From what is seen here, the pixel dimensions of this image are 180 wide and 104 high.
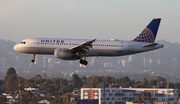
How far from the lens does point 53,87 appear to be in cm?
15650

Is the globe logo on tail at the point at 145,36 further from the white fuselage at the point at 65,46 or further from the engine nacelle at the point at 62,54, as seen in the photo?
the engine nacelle at the point at 62,54

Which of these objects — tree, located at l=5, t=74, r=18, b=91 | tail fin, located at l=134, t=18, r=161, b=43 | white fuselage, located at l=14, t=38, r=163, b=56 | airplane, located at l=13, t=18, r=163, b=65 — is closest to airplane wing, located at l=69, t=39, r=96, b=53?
airplane, located at l=13, t=18, r=163, b=65

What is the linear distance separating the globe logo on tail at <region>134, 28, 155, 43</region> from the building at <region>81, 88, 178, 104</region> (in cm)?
4603

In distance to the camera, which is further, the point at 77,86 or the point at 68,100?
the point at 77,86

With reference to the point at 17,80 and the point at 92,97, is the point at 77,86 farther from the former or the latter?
the point at 92,97

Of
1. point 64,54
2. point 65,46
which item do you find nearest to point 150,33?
point 65,46

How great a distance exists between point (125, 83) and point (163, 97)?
42.9m

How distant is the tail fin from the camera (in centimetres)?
7038

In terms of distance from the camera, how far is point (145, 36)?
7100 cm

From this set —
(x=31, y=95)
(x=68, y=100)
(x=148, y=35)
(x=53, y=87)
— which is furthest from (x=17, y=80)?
(x=148, y=35)

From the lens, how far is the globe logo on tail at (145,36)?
70.1m

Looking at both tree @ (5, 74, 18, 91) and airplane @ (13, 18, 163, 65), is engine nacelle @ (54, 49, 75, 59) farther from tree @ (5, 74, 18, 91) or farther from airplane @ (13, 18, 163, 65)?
tree @ (5, 74, 18, 91)

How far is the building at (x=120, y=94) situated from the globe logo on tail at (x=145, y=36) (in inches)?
1812

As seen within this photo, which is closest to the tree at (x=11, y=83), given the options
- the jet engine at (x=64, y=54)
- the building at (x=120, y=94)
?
the building at (x=120, y=94)
